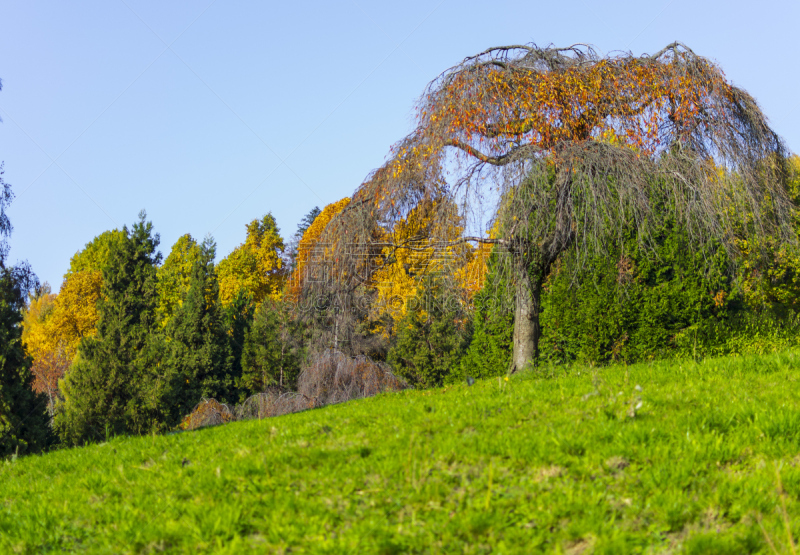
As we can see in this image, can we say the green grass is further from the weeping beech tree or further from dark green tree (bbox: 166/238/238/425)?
dark green tree (bbox: 166/238/238/425)

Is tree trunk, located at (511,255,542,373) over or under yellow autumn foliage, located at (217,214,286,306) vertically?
under

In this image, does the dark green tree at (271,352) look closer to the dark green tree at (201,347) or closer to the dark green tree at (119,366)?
the dark green tree at (201,347)

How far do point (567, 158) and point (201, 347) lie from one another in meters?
23.3

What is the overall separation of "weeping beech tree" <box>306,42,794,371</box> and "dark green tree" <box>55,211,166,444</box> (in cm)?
1821

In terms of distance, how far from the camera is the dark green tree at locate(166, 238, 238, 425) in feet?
89.1

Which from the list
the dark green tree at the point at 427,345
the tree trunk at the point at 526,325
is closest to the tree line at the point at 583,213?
the tree trunk at the point at 526,325

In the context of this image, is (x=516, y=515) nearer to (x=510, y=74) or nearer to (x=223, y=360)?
(x=510, y=74)

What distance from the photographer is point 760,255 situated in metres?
10.3

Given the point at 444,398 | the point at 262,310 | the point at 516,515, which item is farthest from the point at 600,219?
the point at 262,310

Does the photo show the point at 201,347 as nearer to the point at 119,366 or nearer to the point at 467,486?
the point at 119,366

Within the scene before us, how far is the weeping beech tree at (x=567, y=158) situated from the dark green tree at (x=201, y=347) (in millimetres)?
19078

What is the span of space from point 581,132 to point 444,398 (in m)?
6.22

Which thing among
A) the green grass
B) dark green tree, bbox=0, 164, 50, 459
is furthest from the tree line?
dark green tree, bbox=0, 164, 50, 459

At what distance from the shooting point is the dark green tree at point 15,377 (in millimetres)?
17609
